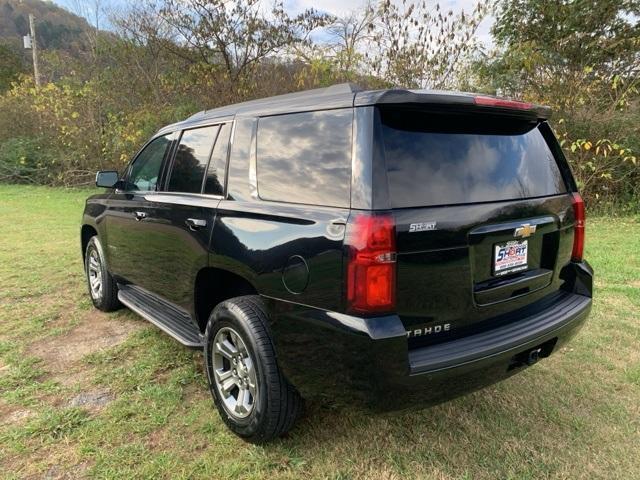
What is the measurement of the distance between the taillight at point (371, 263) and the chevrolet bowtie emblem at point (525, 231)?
783 millimetres

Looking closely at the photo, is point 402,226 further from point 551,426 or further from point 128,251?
point 128,251

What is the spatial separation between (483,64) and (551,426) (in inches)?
375

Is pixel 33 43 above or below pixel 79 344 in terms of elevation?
above

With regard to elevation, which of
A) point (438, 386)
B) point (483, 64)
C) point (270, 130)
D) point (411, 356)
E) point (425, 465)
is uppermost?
point (483, 64)

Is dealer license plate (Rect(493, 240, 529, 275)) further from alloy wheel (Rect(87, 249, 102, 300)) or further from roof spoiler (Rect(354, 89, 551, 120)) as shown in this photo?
alloy wheel (Rect(87, 249, 102, 300))

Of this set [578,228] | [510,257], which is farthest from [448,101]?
[578,228]

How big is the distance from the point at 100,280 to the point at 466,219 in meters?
3.66

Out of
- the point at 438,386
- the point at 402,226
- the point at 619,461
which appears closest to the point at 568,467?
the point at 619,461

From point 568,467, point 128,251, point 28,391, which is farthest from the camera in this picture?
point 128,251

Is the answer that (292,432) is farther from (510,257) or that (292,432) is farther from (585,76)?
(585,76)

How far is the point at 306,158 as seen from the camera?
2.34 meters

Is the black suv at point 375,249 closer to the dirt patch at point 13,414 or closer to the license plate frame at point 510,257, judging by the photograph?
the license plate frame at point 510,257

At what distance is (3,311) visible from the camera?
4.61 m

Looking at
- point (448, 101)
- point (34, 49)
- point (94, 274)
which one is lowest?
point (94, 274)
